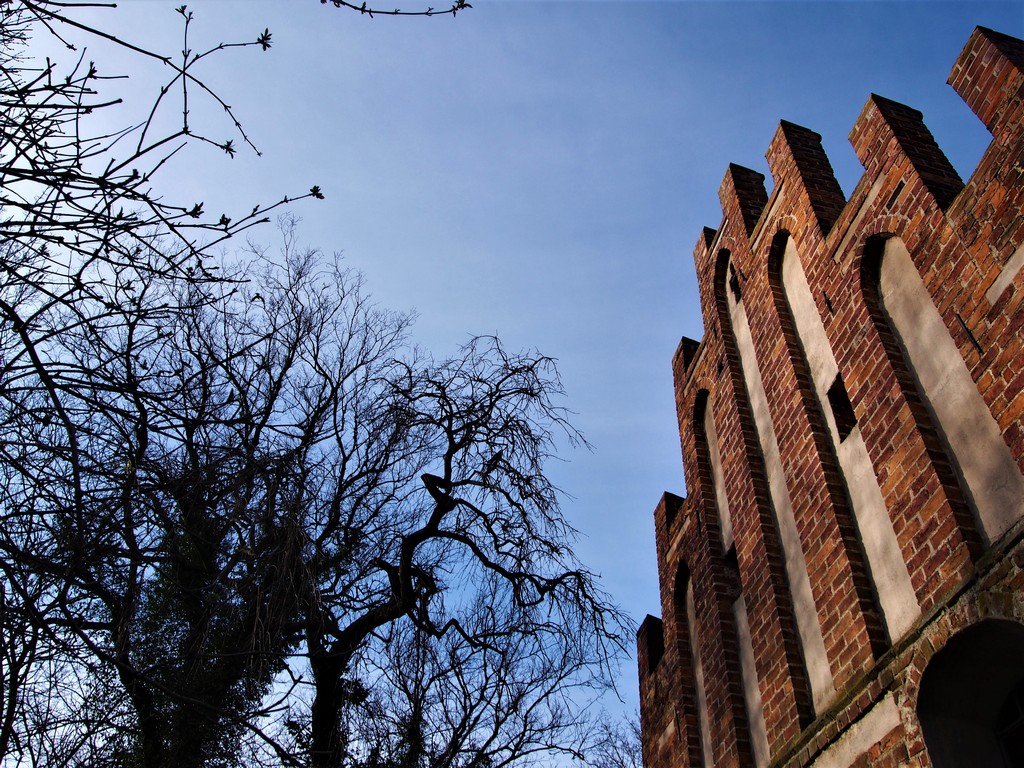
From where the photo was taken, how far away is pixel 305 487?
6.88 meters

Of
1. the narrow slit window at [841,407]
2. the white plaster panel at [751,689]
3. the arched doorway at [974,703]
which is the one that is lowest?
the arched doorway at [974,703]

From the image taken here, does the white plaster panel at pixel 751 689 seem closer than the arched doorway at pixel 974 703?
No

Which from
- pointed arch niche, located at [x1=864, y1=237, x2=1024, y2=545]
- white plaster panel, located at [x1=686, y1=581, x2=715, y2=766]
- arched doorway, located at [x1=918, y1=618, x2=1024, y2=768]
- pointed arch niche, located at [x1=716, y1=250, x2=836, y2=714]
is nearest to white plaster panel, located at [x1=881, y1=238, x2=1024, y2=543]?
pointed arch niche, located at [x1=864, y1=237, x2=1024, y2=545]

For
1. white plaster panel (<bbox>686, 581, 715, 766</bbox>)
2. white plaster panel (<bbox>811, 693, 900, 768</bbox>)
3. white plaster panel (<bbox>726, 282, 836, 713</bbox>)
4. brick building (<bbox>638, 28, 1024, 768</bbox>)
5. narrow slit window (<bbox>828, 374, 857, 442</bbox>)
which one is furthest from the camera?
white plaster panel (<bbox>686, 581, 715, 766</bbox>)

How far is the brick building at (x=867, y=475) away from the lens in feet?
15.5

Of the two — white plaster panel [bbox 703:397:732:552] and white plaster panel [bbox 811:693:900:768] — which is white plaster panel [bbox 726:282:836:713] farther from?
white plaster panel [bbox 703:397:732:552]

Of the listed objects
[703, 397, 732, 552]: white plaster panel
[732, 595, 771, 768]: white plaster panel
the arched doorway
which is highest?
[703, 397, 732, 552]: white plaster panel

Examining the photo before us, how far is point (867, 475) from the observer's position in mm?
5871

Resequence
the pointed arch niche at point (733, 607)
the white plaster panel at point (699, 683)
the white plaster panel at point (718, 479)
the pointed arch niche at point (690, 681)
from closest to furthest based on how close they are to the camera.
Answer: the pointed arch niche at point (733, 607) → the white plaster panel at point (699, 683) → the pointed arch niche at point (690, 681) → the white plaster panel at point (718, 479)

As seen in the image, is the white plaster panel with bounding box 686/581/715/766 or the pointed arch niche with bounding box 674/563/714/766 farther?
the pointed arch niche with bounding box 674/563/714/766

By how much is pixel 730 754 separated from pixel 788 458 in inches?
90.2

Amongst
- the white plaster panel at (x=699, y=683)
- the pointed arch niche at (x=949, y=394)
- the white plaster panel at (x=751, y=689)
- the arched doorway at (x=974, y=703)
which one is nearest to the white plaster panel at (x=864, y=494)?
the arched doorway at (x=974, y=703)

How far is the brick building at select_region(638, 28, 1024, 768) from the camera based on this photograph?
472 centimetres

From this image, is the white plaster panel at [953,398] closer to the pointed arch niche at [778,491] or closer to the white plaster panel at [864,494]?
the white plaster panel at [864,494]
